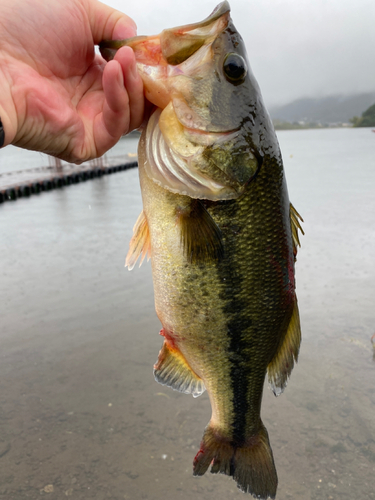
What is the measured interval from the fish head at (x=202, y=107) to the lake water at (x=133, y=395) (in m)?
2.40

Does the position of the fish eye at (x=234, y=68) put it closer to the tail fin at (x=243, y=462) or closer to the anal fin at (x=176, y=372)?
the anal fin at (x=176, y=372)

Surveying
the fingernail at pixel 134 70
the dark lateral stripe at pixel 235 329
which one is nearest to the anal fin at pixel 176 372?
the dark lateral stripe at pixel 235 329

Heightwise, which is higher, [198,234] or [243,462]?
[198,234]

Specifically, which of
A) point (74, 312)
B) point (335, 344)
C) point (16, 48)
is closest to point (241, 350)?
point (16, 48)

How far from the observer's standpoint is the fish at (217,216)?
1.59 meters

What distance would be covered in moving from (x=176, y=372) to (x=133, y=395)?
191cm

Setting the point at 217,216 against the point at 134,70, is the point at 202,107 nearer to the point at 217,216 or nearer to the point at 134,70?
the point at 134,70

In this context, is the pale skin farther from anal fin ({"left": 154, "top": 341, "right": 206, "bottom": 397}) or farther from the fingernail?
anal fin ({"left": 154, "top": 341, "right": 206, "bottom": 397})

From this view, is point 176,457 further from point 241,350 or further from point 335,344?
point 335,344

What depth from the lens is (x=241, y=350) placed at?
187 centimetres

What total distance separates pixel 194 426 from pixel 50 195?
1402 centimetres

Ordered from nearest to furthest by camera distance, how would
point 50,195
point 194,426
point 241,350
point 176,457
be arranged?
point 241,350
point 176,457
point 194,426
point 50,195

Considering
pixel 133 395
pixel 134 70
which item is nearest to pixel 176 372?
pixel 134 70

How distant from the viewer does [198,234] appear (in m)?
1.62
